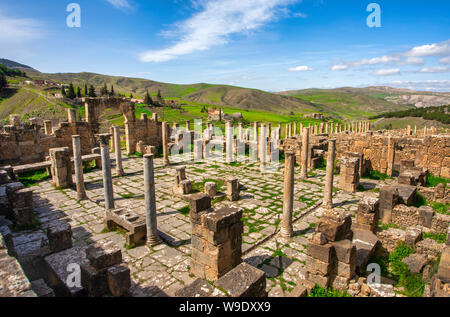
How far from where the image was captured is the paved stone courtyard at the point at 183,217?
22.2 ft

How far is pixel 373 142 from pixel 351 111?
14426cm

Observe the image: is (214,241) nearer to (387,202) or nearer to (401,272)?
(401,272)

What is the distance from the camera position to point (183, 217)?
10.1 m

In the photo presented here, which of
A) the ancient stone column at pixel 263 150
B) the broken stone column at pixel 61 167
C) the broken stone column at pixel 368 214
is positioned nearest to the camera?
the broken stone column at pixel 368 214

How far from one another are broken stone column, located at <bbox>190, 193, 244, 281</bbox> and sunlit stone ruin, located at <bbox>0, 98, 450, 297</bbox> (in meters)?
0.04

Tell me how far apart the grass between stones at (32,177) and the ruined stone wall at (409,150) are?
17494 mm

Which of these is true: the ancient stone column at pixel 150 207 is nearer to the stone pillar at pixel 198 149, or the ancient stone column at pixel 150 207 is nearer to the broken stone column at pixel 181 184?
the broken stone column at pixel 181 184

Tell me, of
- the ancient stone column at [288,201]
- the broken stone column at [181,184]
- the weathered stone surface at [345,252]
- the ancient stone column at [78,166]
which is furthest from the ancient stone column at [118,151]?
the weathered stone surface at [345,252]

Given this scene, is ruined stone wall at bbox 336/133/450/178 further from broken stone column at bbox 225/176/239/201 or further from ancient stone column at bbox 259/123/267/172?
broken stone column at bbox 225/176/239/201

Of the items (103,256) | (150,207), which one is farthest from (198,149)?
(103,256)

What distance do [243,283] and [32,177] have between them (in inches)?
592

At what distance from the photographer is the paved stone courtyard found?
676cm
